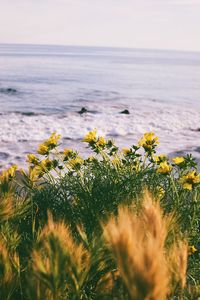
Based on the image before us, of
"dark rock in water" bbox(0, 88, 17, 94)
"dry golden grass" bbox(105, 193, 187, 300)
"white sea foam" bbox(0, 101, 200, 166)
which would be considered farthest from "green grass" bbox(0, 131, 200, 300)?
"dark rock in water" bbox(0, 88, 17, 94)

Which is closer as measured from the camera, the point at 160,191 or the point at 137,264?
the point at 137,264

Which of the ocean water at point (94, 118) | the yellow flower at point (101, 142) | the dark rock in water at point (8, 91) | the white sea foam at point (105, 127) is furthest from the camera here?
the dark rock in water at point (8, 91)

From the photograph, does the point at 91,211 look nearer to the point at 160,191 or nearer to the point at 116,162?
the point at 160,191

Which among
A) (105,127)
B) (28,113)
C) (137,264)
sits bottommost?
(28,113)

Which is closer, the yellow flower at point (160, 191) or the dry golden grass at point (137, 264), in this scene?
the dry golden grass at point (137, 264)

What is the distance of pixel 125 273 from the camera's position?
1152 millimetres

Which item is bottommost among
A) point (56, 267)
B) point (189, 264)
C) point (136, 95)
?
point (136, 95)

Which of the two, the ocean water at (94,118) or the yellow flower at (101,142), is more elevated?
the yellow flower at (101,142)

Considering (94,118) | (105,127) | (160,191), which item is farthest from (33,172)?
(94,118)

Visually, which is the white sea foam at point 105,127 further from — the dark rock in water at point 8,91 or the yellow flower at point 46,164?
the dark rock in water at point 8,91

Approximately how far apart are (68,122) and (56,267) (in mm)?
14847

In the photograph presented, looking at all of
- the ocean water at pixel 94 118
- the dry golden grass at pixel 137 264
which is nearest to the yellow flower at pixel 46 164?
the dry golden grass at pixel 137 264

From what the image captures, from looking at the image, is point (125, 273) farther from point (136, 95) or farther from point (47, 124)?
point (136, 95)

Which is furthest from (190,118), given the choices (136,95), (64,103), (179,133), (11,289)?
(11,289)
